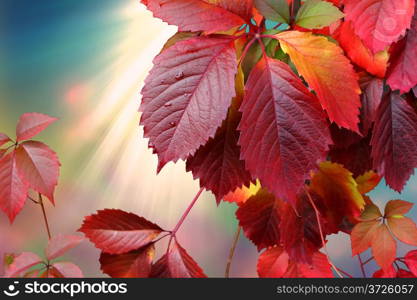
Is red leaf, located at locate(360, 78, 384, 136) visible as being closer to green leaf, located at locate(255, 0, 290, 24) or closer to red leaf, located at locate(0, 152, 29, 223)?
green leaf, located at locate(255, 0, 290, 24)

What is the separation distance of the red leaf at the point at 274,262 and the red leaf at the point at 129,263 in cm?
10

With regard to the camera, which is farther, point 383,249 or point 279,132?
point 383,249

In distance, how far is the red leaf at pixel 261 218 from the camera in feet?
0.95

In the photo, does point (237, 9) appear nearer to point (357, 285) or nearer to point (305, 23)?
point (305, 23)

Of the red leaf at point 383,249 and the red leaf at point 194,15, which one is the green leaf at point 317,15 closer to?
the red leaf at point 194,15

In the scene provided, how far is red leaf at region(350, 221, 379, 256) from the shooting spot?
0.32 m

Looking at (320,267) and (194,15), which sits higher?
(194,15)

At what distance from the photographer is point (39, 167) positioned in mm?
323

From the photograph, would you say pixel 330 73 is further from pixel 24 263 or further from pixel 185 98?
pixel 24 263

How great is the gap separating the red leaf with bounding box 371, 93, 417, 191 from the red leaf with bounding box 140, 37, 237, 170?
109 mm

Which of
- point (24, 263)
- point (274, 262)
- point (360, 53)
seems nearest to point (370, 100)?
point (360, 53)

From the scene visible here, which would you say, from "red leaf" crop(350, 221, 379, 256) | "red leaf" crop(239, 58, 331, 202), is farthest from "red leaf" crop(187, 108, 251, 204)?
"red leaf" crop(350, 221, 379, 256)

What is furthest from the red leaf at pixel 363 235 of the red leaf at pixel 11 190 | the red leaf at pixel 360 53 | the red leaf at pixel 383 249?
the red leaf at pixel 11 190

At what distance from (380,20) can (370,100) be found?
6cm
